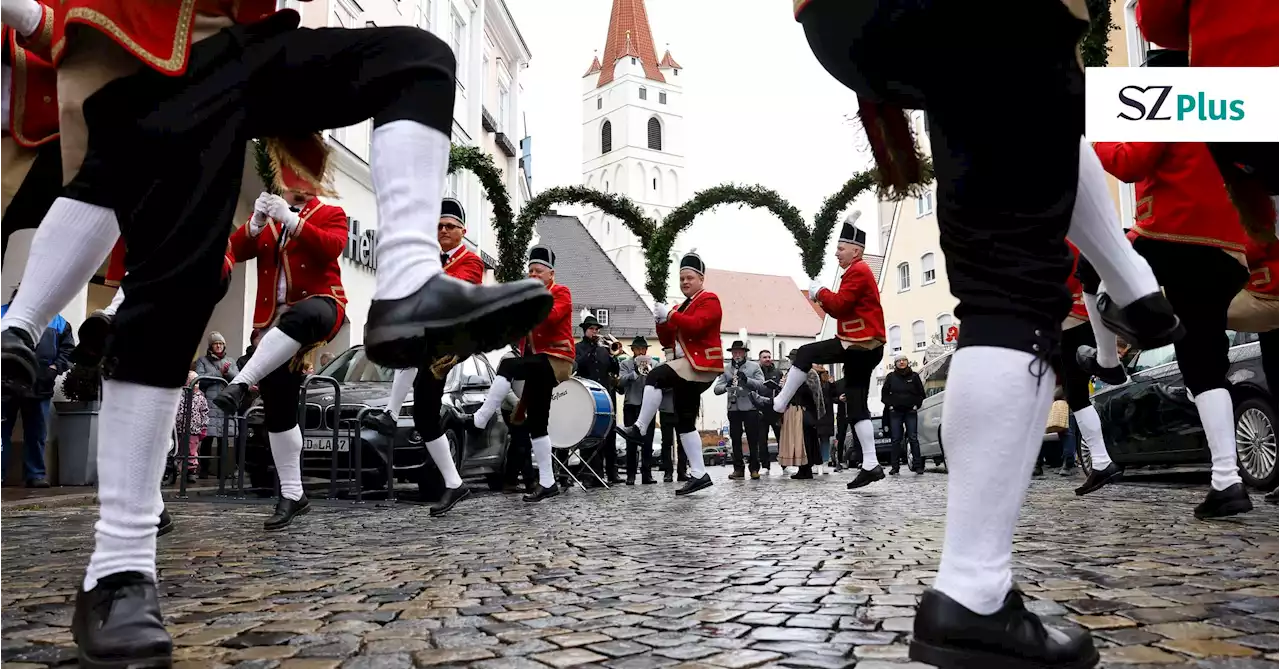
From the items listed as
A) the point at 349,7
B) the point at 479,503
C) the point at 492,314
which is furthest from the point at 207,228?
the point at 349,7

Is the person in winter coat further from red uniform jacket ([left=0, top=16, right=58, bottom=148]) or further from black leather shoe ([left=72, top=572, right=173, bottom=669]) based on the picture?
black leather shoe ([left=72, top=572, right=173, bottom=669])

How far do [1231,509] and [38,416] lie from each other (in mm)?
10305

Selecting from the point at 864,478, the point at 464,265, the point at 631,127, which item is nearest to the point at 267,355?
the point at 464,265

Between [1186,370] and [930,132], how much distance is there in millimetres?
3597

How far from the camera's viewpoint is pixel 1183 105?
455 centimetres

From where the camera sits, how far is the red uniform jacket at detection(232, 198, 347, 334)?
6.06 m

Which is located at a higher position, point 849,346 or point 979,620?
point 849,346

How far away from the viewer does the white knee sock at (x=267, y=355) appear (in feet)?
18.5

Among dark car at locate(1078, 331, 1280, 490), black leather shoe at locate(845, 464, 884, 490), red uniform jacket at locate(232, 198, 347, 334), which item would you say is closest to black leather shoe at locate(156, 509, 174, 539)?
red uniform jacket at locate(232, 198, 347, 334)

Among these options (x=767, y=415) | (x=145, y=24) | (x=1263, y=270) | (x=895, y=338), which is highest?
(x=895, y=338)

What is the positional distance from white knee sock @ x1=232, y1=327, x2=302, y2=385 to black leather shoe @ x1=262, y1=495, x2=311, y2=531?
2.63 feet

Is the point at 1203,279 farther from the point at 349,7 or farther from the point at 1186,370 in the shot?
the point at 349,7

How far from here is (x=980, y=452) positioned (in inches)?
71.9

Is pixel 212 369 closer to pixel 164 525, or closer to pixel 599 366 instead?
pixel 599 366
